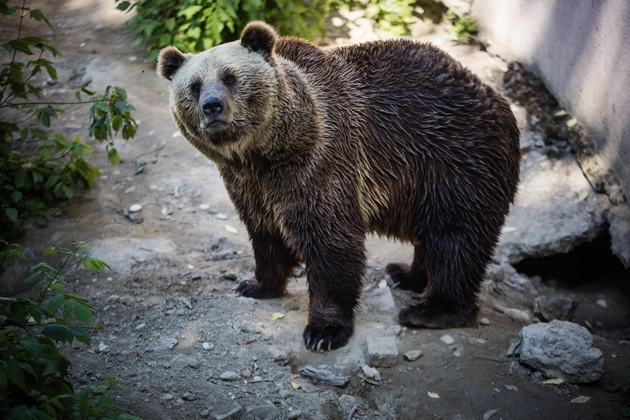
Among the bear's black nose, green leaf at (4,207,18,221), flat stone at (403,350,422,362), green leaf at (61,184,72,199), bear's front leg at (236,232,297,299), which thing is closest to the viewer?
the bear's black nose

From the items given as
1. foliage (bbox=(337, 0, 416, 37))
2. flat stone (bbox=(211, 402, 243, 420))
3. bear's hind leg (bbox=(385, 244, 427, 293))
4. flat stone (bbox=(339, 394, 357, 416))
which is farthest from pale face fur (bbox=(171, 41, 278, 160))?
foliage (bbox=(337, 0, 416, 37))

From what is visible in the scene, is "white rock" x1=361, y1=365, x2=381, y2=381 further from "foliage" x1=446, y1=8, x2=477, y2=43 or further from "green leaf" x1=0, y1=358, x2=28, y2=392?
"foliage" x1=446, y1=8, x2=477, y2=43

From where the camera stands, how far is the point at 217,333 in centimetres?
440

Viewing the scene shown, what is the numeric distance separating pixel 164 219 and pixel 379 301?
261cm

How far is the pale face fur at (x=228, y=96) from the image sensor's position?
154 inches

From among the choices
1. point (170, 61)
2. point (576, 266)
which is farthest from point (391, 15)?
point (170, 61)

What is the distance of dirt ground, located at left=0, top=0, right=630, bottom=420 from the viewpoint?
382cm

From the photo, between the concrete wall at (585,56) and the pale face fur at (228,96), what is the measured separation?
3.59 m

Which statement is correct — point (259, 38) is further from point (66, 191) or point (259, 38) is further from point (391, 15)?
point (391, 15)

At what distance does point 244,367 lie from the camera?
13.4ft

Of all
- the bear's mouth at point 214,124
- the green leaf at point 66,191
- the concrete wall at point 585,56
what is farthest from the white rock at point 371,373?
the green leaf at point 66,191

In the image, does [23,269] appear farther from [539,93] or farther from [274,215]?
[539,93]

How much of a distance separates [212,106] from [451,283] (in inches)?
97.9

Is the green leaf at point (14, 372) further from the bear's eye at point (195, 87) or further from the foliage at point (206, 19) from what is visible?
the foliage at point (206, 19)
